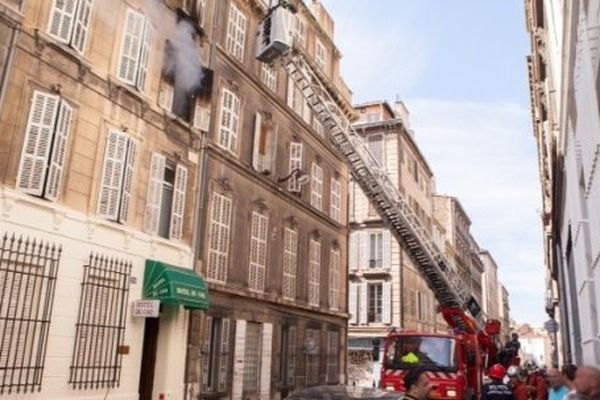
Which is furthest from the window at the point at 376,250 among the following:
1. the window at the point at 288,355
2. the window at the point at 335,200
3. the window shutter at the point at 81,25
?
the window shutter at the point at 81,25

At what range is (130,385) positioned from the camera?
1254cm

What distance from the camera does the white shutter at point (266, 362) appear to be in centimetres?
1755

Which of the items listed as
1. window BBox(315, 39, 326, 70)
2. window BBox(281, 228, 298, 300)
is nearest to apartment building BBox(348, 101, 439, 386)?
window BBox(315, 39, 326, 70)

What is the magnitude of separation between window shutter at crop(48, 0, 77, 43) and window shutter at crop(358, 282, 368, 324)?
25500 millimetres

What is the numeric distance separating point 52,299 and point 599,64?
9.78 m

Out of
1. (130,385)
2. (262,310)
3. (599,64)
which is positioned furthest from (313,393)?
(262,310)

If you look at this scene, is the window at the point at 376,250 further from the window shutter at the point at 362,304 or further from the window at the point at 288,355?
the window at the point at 288,355

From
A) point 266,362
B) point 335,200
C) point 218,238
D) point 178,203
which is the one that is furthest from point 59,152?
point 335,200

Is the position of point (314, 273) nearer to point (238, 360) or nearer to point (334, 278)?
point (334, 278)

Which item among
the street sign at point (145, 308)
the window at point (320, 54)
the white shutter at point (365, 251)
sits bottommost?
the street sign at point (145, 308)

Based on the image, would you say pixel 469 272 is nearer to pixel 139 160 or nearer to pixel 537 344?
pixel 139 160

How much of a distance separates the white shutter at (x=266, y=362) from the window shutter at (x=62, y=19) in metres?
10.5

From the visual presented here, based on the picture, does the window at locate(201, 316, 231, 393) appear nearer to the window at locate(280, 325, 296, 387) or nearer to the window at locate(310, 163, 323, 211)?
the window at locate(280, 325, 296, 387)

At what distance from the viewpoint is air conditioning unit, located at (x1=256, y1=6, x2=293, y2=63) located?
16719mm
